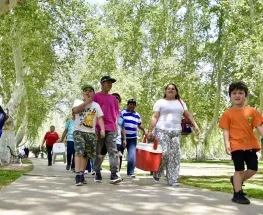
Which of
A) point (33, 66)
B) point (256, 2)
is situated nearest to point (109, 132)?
point (33, 66)

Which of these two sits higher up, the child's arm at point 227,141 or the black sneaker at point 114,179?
the child's arm at point 227,141

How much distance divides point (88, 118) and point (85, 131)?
242 millimetres

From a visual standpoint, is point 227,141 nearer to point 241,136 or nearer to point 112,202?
point 241,136

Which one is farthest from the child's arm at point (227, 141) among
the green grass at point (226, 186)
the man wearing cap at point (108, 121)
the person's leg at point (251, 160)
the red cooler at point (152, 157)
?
the man wearing cap at point (108, 121)

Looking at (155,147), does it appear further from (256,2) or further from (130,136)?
(256,2)

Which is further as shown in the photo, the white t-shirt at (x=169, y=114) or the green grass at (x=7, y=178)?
the white t-shirt at (x=169, y=114)

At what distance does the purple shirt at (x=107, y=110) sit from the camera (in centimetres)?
849

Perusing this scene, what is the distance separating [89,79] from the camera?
43312 mm

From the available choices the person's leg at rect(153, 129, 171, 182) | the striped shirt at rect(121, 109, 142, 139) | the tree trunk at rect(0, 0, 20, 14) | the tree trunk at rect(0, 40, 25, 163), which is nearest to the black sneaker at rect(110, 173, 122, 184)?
the person's leg at rect(153, 129, 171, 182)

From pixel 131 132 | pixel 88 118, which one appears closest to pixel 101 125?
pixel 88 118

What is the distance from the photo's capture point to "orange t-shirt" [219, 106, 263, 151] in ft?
20.2

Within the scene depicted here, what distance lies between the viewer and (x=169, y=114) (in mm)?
8578

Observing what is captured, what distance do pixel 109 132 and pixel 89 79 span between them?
35.2 m

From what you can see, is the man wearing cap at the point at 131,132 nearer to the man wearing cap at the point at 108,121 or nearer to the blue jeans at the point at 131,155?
the blue jeans at the point at 131,155
